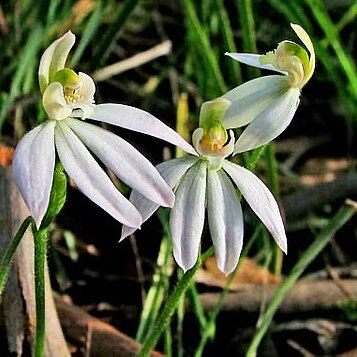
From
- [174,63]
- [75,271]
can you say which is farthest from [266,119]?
[174,63]

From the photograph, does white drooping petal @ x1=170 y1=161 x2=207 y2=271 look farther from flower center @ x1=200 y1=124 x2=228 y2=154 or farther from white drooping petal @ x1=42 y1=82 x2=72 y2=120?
white drooping petal @ x1=42 y1=82 x2=72 y2=120

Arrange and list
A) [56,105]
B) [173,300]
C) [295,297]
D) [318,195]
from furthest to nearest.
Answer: [318,195], [295,297], [173,300], [56,105]

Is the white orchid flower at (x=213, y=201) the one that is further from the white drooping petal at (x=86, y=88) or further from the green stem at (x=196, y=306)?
the green stem at (x=196, y=306)

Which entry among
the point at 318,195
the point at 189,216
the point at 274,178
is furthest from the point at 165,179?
the point at 318,195

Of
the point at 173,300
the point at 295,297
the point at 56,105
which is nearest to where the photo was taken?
the point at 56,105

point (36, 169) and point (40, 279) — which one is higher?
point (36, 169)

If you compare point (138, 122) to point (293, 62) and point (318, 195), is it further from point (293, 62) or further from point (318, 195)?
point (318, 195)

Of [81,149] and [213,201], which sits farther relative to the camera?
[213,201]
